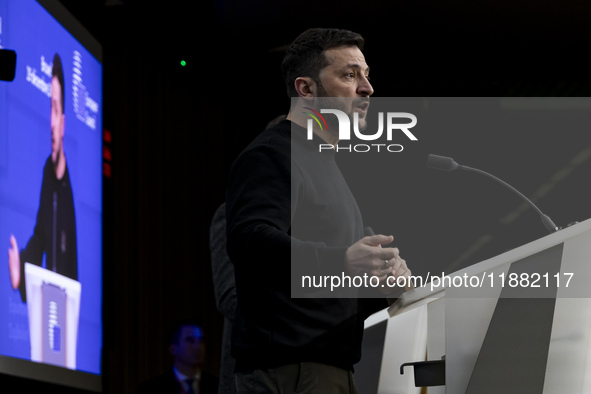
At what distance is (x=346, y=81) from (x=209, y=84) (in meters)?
5.00

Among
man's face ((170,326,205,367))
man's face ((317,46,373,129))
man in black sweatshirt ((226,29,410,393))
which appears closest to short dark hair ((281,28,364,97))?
A: man's face ((317,46,373,129))

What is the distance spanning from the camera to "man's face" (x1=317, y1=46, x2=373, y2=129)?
175 centimetres

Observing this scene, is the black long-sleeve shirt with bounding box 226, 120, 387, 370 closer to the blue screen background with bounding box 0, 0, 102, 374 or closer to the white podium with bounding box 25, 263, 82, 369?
the blue screen background with bounding box 0, 0, 102, 374

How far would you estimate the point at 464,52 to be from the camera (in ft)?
22.0

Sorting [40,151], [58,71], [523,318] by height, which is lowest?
[523,318]

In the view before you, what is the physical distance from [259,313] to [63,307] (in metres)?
2.13

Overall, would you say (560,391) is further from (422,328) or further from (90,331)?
(90,331)

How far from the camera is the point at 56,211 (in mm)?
3461

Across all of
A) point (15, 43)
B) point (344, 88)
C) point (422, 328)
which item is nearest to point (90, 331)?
point (15, 43)

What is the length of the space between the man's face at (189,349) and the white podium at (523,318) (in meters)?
3.32

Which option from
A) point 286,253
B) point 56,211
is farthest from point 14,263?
point 286,253

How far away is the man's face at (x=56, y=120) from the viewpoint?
3.46 m

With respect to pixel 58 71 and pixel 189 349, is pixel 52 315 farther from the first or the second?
pixel 189 349

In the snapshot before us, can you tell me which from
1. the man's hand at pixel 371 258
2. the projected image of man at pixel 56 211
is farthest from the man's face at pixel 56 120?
the man's hand at pixel 371 258
